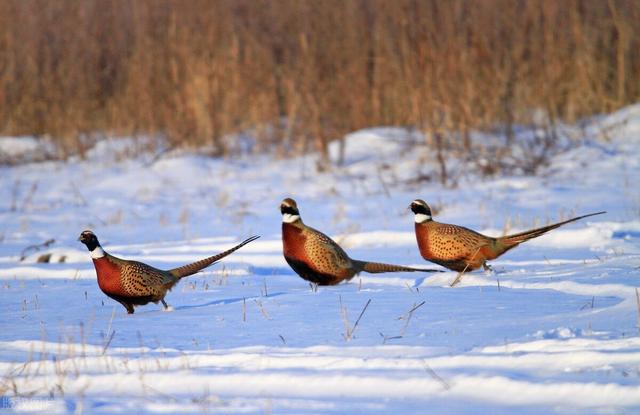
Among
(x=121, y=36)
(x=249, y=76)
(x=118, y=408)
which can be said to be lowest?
(x=118, y=408)

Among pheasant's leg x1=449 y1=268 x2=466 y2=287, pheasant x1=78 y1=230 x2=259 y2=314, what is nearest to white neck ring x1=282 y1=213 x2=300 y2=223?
pheasant x1=78 y1=230 x2=259 y2=314

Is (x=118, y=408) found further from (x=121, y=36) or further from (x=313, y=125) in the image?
(x=121, y=36)

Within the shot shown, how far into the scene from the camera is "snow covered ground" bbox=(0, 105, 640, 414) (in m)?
3.36

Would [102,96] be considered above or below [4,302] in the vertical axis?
above

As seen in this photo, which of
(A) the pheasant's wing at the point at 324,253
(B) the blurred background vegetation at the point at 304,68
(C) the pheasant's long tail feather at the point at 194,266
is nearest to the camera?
(C) the pheasant's long tail feather at the point at 194,266

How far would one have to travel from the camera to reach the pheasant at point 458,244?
5961 mm

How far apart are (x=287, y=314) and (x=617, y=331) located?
1755 mm

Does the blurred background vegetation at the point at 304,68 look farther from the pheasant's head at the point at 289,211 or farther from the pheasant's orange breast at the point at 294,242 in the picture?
the pheasant's orange breast at the point at 294,242

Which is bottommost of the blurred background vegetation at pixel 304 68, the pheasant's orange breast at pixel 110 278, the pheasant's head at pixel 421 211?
the pheasant's orange breast at pixel 110 278

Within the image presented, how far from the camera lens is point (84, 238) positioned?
5.68 metres

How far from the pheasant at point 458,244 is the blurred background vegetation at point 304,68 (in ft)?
18.2

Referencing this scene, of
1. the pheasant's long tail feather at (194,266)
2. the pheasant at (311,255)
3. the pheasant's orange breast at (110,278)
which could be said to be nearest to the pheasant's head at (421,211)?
the pheasant at (311,255)

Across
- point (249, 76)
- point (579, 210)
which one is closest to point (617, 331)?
→ point (579, 210)

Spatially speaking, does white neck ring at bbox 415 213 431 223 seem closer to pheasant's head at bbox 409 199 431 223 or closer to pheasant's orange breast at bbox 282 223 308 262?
pheasant's head at bbox 409 199 431 223
